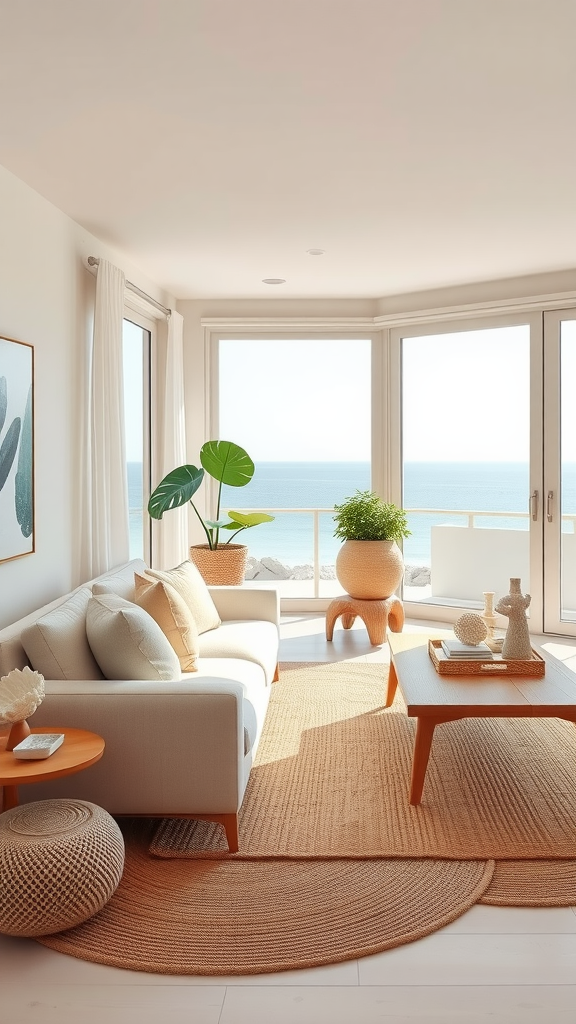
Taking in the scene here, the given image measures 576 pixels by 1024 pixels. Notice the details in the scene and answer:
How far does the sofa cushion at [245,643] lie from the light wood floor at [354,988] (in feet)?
5.91

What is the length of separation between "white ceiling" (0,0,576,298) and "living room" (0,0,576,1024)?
0.01 m

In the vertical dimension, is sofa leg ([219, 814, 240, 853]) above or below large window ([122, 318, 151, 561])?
below

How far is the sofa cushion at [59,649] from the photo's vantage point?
3018 mm

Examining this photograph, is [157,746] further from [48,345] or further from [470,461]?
[470,461]

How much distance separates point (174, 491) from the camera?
563cm

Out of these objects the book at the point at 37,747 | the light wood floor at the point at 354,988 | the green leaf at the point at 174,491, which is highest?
the green leaf at the point at 174,491

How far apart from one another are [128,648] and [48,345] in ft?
5.91

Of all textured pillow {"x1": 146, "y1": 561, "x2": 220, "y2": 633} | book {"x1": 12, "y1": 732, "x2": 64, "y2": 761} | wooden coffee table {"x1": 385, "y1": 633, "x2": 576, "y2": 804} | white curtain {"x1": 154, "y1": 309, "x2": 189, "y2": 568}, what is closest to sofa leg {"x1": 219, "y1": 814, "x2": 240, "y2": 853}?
book {"x1": 12, "y1": 732, "x2": 64, "y2": 761}

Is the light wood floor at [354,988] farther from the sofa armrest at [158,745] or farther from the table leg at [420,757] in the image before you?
the table leg at [420,757]

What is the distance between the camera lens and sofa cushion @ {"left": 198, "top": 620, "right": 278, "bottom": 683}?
4047 mm

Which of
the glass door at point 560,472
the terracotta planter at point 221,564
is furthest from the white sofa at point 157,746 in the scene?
the glass door at point 560,472

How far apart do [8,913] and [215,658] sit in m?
1.79

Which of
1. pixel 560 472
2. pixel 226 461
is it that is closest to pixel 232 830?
pixel 226 461

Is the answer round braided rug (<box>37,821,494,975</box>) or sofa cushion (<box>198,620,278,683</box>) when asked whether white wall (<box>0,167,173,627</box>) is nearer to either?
sofa cushion (<box>198,620,278,683</box>)
